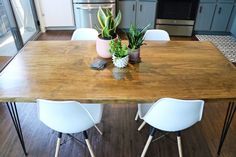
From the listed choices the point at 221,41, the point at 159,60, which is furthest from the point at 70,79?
the point at 221,41

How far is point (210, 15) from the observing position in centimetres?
400

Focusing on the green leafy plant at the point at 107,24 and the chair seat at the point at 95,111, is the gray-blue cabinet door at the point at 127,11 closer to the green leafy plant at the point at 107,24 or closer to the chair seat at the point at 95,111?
the green leafy plant at the point at 107,24

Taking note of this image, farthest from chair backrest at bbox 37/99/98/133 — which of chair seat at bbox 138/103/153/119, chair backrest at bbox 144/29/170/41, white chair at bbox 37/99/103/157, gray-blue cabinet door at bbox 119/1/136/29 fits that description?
gray-blue cabinet door at bbox 119/1/136/29

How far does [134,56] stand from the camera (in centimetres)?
158

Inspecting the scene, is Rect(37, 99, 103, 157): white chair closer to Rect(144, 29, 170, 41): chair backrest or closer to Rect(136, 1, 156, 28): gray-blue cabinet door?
Rect(144, 29, 170, 41): chair backrest

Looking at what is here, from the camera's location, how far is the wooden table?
1.25 metres

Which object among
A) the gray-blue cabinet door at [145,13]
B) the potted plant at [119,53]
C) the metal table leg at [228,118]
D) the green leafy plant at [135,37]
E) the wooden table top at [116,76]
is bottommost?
the metal table leg at [228,118]

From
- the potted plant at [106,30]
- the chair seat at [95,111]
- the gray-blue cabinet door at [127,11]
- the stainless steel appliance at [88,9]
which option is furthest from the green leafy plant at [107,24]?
the gray-blue cabinet door at [127,11]

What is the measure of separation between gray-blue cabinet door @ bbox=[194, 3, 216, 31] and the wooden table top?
2459 millimetres

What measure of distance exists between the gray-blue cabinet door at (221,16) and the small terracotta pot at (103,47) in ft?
10.6

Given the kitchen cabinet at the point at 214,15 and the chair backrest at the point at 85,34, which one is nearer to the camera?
the chair backrest at the point at 85,34

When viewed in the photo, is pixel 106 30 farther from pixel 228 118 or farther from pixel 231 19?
pixel 231 19

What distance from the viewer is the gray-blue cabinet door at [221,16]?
3.89 metres

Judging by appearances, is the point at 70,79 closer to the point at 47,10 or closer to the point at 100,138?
the point at 100,138
